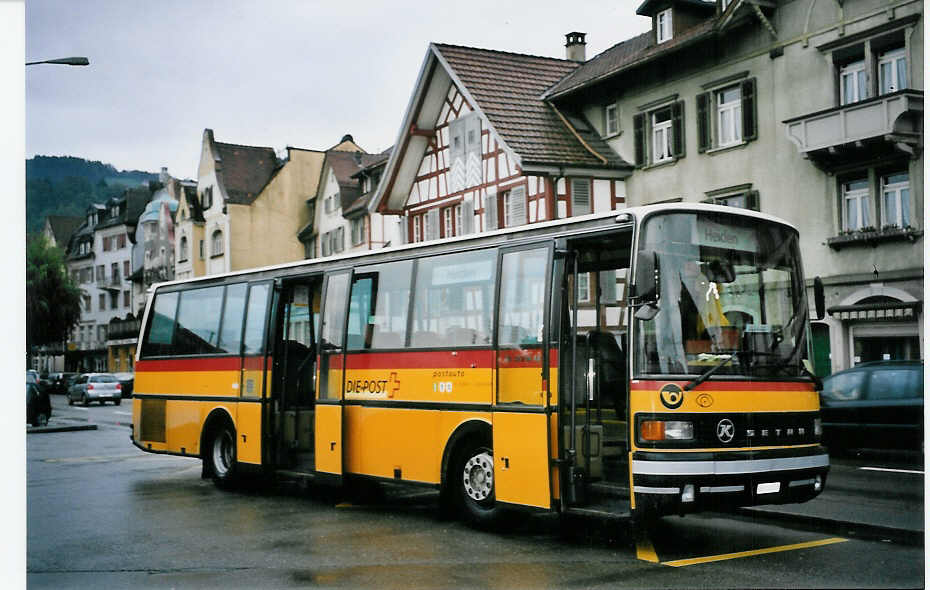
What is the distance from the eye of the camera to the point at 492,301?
1041 centimetres

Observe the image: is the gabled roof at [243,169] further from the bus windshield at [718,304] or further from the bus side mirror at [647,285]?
the bus side mirror at [647,285]

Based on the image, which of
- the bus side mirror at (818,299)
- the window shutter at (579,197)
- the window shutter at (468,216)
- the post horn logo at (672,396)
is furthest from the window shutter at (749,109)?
the post horn logo at (672,396)

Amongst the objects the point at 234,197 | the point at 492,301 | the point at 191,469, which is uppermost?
the point at 234,197

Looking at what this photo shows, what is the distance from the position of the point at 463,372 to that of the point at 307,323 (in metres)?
3.67

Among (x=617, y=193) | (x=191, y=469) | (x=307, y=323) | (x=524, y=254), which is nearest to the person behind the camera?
(x=524, y=254)

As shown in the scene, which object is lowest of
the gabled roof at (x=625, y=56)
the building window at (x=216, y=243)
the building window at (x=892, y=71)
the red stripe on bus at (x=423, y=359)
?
the red stripe on bus at (x=423, y=359)

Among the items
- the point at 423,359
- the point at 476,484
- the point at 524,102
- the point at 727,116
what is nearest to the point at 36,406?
the point at 524,102

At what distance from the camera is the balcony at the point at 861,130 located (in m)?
19.8

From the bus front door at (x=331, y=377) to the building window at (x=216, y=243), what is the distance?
4662 centimetres

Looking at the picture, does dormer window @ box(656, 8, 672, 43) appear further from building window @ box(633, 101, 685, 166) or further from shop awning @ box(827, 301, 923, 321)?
shop awning @ box(827, 301, 923, 321)

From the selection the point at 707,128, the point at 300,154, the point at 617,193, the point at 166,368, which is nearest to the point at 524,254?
the point at 166,368

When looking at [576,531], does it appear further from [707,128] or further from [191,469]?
[707,128]

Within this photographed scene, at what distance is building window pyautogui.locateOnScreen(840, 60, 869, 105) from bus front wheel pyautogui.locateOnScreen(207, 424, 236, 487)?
13607mm

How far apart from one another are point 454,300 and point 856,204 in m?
13.4
